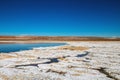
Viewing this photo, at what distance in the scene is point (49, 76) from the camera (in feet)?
39.0

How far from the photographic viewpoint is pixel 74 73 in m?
12.9

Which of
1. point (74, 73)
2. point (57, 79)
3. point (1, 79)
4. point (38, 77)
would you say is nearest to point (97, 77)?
point (74, 73)

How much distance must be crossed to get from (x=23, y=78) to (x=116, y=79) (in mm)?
5847

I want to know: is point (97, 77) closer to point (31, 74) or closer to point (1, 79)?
point (31, 74)

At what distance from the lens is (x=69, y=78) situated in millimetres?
11500

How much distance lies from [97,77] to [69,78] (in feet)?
6.15

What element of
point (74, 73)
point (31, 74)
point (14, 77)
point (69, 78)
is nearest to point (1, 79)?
point (14, 77)

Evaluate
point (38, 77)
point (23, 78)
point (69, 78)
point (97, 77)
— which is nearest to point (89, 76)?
A: point (97, 77)

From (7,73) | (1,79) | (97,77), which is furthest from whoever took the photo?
(7,73)

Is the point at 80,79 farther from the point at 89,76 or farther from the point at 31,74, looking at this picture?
the point at 31,74

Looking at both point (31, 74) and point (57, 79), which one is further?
point (31, 74)

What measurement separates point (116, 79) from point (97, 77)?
3.95ft

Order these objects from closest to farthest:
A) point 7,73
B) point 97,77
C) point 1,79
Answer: point 1,79 → point 97,77 → point 7,73

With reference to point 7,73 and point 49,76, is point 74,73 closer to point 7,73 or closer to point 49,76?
point 49,76
